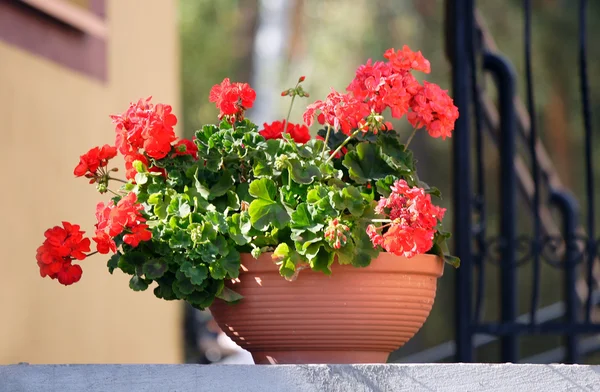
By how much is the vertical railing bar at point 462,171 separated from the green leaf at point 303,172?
3.28ft

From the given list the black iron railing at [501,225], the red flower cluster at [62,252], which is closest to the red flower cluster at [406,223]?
the red flower cluster at [62,252]

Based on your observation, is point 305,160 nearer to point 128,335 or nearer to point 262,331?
point 262,331

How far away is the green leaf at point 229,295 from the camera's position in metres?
1.50

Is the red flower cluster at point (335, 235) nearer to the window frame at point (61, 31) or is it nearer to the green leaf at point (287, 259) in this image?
the green leaf at point (287, 259)

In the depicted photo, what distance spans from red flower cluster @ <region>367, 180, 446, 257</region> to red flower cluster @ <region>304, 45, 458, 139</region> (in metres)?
0.14

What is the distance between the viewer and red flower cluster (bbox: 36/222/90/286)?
1526 millimetres

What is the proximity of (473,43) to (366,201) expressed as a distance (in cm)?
118

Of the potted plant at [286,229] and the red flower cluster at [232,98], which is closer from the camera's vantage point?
the potted plant at [286,229]

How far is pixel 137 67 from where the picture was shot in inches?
132

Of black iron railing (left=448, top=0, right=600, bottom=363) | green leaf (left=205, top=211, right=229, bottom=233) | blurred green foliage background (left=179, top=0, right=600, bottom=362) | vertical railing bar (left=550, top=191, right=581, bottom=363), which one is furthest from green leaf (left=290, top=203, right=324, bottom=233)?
blurred green foliage background (left=179, top=0, right=600, bottom=362)

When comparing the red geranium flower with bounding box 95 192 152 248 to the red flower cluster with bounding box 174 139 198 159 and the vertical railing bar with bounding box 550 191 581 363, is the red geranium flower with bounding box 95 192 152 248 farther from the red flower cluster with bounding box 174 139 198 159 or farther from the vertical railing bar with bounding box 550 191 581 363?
the vertical railing bar with bounding box 550 191 581 363

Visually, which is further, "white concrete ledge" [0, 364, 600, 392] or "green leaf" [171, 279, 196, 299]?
"green leaf" [171, 279, 196, 299]

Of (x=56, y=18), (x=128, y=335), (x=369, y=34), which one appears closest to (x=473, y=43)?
(x=56, y=18)

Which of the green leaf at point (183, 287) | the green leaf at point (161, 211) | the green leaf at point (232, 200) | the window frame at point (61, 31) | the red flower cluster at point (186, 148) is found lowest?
the green leaf at point (183, 287)
